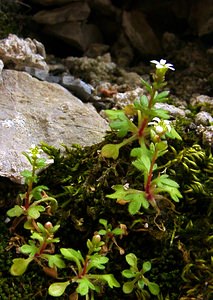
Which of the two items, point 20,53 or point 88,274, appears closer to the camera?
point 88,274

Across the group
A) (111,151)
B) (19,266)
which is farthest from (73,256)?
(111,151)

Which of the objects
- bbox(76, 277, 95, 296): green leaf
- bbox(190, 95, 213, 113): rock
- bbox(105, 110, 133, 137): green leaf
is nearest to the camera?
bbox(76, 277, 95, 296): green leaf

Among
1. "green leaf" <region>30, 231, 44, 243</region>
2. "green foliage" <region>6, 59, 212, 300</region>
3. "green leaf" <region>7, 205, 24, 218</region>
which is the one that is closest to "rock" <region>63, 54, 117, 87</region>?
"green foliage" <region>6, 59, 212, 300</region>

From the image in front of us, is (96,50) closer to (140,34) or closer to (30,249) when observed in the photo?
(140,34)

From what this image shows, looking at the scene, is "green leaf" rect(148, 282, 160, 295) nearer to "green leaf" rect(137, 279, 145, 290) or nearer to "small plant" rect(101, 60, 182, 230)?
"green leaf" rect(137, 279, 145, 290)

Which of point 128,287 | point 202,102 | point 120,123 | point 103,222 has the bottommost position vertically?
point 128,287

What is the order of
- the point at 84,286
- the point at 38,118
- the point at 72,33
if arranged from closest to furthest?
the point at 84,286 → the point at 38,118 → the point at 72,33

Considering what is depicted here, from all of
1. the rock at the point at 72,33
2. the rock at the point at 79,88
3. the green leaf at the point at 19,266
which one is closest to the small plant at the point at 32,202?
the green leaf at the point at 19,266
